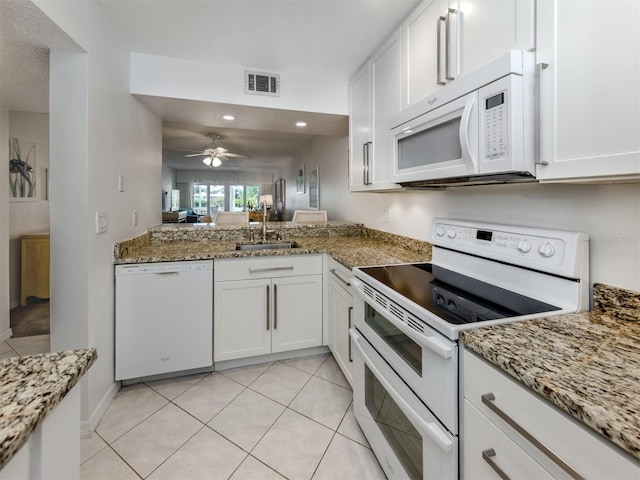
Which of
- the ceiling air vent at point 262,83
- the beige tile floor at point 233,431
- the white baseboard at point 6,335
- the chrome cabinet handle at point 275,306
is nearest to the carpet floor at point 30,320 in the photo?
the white baseboard at point 6,335

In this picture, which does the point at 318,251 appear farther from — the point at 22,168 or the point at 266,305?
the point at 22,168

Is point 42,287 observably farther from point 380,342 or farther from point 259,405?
point 380,342

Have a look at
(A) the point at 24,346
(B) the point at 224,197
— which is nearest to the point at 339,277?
(A) the point at 24,346

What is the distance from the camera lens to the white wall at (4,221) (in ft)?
8.07

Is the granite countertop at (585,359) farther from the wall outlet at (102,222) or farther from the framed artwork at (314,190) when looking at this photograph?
the framed artwork at (314,190)

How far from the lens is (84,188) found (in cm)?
151

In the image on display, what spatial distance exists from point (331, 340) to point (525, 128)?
176 centimetres

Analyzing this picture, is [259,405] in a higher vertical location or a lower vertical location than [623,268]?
lower

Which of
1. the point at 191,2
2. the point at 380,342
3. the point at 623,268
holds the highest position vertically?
the point at 191,2

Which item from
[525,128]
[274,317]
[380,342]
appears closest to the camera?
[525,128]

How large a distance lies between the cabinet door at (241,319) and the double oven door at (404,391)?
817 millimetres

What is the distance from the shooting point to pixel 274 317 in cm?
219

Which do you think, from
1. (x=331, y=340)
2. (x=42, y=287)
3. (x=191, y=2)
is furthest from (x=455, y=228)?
(x=42, y=287)

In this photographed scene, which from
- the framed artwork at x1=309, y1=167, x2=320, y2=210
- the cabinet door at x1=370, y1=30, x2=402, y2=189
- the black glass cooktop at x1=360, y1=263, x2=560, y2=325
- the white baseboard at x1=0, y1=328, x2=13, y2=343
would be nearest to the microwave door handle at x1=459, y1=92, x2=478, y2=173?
the black glass cooktop at x1=360, y1=263, x2=560, y2=325
